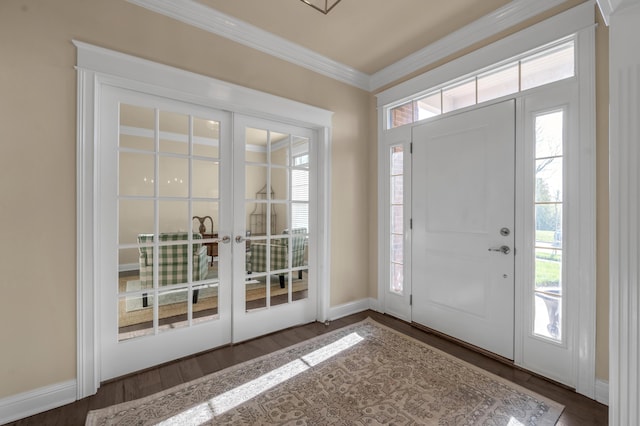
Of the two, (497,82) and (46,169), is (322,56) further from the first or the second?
(46,169)

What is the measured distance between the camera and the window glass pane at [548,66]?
2.00m

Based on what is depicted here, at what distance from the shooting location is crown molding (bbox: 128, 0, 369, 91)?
7.00ft

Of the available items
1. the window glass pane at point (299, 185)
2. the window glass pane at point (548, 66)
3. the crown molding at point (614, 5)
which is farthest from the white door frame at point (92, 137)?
the window glass pane at point (548, 66)

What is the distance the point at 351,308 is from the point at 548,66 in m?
2.81

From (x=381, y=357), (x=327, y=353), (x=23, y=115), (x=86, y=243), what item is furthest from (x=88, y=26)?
(x=381, y=357)

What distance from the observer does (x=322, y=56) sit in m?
2.93

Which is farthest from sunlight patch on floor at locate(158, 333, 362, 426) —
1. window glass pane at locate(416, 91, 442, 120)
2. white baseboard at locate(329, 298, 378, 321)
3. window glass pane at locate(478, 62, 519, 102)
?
window glass pane at locate(478, 62, 519, 102)

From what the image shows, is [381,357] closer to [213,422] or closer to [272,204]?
[213,422]

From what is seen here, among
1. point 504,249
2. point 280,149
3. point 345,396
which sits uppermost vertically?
point 280,149

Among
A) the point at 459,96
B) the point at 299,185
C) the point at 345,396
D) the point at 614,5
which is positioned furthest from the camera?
the point at 299,185

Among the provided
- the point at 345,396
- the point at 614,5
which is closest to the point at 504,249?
the point at 345,396

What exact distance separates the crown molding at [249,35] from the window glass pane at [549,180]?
2072 millimetres

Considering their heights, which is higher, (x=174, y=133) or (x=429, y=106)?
(x=429, y=106)

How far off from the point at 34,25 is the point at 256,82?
1425mm
